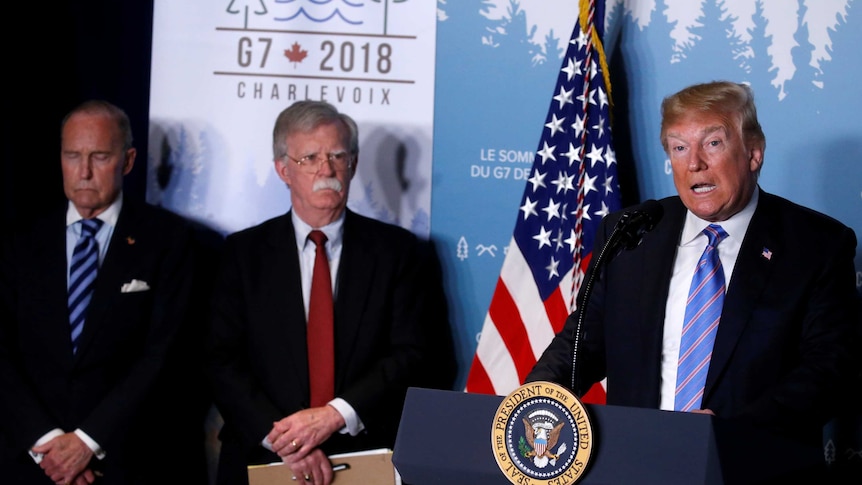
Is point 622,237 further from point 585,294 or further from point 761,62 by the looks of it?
point 761,62

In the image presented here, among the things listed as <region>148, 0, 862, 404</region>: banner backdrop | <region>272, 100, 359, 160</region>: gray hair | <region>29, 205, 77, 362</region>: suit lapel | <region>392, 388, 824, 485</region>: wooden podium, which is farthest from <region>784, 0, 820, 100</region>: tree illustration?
Answer: <region>29, 205, 77, 362</region>: suit lapel

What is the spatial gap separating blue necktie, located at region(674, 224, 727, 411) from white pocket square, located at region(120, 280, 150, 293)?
6.39 feet

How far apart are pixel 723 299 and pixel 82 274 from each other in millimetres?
2239

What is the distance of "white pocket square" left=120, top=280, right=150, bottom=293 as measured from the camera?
353cm

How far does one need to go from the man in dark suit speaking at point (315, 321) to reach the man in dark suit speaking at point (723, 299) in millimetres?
917

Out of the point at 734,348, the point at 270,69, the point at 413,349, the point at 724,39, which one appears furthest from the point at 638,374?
the point at 270,69

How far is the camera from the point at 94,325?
136 inches

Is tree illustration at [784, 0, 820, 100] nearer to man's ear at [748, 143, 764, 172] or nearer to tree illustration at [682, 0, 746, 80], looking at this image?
tree illustration at [682, 0, 746, 80]

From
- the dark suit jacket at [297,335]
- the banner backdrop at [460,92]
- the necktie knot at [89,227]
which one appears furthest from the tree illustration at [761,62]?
the necktie knot at [89,227]

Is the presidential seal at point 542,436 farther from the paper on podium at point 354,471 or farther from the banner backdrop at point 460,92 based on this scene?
the banner backdrop at point 460,92

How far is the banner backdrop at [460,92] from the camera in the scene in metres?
3.81

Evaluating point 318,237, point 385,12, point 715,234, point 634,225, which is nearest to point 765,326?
point 715,234

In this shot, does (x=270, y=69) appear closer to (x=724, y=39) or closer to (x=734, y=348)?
(x=724, y=39)

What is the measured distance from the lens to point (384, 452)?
124 inches
